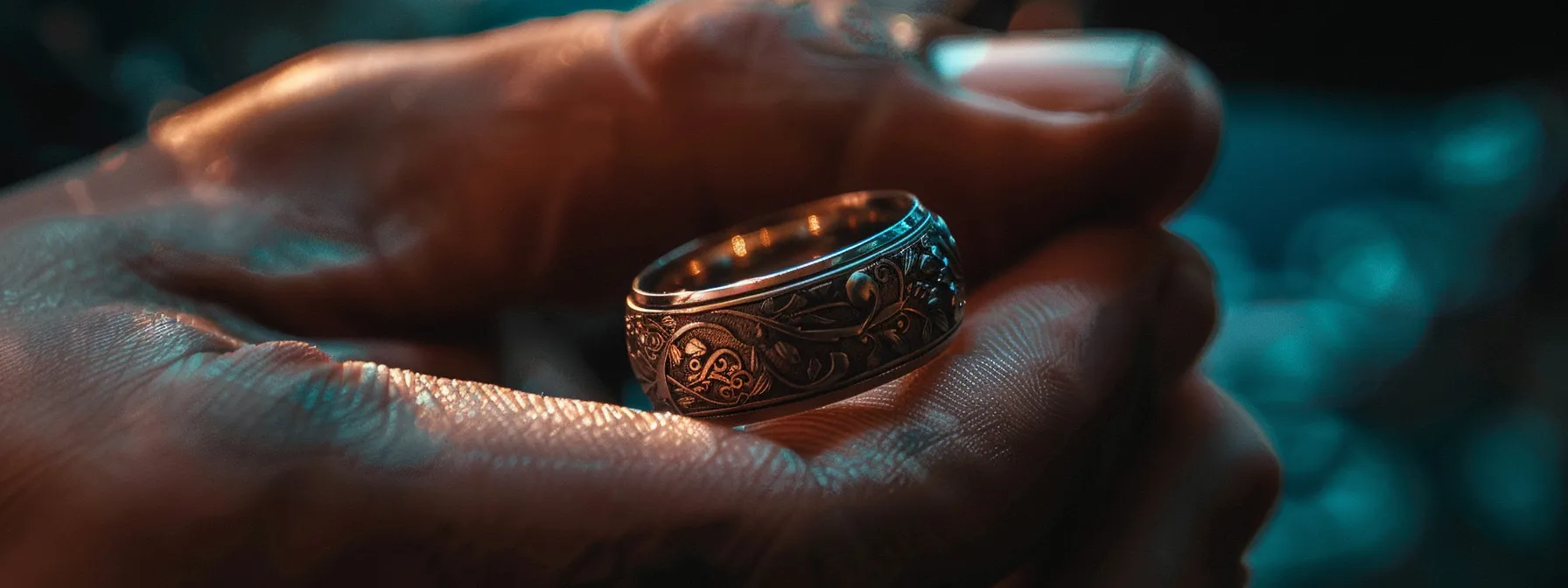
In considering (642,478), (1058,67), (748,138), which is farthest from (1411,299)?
(642,478)

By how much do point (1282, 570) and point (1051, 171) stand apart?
4.47 feet

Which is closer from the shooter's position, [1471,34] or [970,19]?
[970,19]

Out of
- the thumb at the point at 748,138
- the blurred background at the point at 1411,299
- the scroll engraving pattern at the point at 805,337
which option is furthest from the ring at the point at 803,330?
the blurred background at the point at 1411,299

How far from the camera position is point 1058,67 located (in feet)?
3.58

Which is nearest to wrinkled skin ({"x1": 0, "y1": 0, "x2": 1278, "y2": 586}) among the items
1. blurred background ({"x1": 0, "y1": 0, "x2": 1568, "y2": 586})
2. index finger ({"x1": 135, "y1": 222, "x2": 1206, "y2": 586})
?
index finger ({"x1": 135, "y1": 222, "x2": 1206, "y2": 586})

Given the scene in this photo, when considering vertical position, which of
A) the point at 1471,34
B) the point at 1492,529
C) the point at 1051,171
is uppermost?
the point at 1051,171

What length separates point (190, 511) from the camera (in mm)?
623

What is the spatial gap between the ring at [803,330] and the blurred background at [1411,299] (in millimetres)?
1051

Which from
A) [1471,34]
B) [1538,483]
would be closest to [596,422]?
[1471,34]

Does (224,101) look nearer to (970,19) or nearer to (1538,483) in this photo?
(970,19)

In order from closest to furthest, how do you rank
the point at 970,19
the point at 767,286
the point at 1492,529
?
1. the point at 767,286
2. the point at 970,19
3. the point at 1492,529

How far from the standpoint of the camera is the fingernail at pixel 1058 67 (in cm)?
103

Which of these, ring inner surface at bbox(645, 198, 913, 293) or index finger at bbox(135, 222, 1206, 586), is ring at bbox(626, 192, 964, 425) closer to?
index finger at bbox(135, 222, 1206, 586)

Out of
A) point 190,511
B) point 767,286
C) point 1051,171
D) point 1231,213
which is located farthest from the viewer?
point 1231,213
